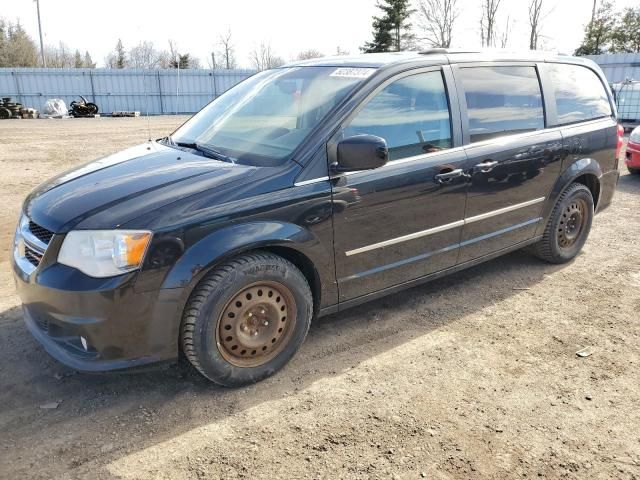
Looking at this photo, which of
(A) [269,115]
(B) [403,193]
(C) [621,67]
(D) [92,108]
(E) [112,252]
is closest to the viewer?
(E) [112,252]

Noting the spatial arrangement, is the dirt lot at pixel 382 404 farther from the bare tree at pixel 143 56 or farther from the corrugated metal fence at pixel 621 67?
the bare tree at pixel 143 56

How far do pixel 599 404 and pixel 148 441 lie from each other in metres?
2.45

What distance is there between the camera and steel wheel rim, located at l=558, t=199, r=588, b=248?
192 inches

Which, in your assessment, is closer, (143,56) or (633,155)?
(633,155)

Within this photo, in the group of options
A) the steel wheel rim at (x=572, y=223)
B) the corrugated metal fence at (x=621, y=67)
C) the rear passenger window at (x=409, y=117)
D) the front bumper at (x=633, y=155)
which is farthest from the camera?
the corrugated metal fence at (x=621, y=67)

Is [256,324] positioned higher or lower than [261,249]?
lower

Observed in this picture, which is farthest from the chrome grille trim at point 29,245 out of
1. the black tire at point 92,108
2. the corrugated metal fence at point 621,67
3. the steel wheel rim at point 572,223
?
the black tire at point 92,108

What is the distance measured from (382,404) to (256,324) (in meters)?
0.85

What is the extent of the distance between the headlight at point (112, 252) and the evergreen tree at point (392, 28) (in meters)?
41.0

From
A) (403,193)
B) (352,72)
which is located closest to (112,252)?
(403,193)

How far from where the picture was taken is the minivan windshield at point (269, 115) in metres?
3.24

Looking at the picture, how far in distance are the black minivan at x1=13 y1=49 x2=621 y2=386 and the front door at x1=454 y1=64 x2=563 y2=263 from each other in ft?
0.05

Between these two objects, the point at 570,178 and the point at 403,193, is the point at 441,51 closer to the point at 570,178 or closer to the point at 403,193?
the point at 403,193

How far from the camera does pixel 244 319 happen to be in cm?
296
